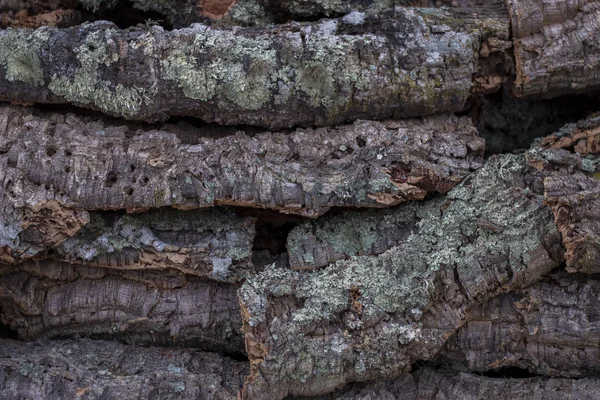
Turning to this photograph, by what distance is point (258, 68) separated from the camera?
2.94 m

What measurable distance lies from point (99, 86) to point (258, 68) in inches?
30.2

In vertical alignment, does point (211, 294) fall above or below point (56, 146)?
below

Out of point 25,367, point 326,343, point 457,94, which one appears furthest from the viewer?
point 457,94

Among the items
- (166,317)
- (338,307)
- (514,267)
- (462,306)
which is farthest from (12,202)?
(514,267)

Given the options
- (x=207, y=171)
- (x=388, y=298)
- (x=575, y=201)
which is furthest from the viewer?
(x=207, y=171)

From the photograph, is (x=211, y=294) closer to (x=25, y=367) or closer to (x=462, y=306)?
(x=25, y=367)

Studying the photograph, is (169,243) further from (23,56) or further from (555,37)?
(555,37)

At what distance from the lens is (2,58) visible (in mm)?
3047

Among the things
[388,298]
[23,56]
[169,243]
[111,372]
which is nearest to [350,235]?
[388,298]

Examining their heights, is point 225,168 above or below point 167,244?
above

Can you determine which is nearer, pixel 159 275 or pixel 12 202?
pixel 12 202

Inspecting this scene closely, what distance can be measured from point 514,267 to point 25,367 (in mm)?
2302

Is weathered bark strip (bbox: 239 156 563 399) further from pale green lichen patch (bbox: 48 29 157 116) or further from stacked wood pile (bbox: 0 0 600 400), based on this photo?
pale green lichen patch (bbox: 48 29 157 116)

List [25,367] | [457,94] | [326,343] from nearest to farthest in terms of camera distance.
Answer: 1. [326,343]
2. [25,367]
3. [457,94]
